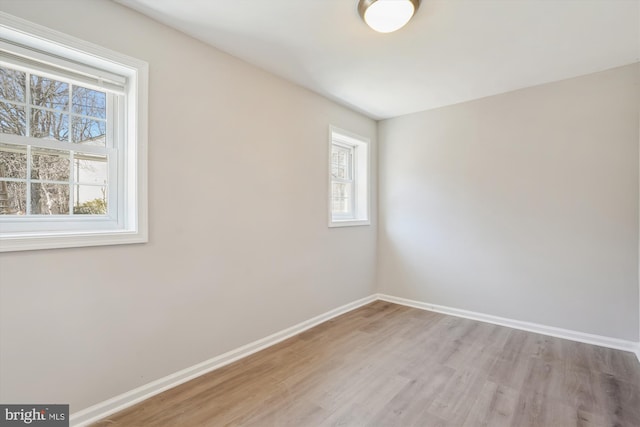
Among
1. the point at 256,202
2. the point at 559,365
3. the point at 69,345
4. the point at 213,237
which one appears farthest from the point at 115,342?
the point at 559,365

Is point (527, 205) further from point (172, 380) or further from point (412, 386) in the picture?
point (172, 380)

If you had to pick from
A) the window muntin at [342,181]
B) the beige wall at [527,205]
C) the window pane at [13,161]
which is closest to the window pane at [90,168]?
the window pane at [13,161]

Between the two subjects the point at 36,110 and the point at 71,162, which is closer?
the point at 36,110

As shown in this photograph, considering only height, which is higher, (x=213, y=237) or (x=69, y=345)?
(x=213, y=237)

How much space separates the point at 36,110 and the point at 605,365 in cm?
444

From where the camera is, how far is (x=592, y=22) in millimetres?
1982

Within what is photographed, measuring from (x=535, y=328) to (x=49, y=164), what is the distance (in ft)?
14.3

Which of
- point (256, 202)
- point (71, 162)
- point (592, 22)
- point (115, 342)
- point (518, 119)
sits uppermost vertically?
point (592, 22)

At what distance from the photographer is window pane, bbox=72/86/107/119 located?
1.79 metres

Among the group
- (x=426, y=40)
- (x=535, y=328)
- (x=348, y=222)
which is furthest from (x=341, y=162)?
(x=535, y=328)

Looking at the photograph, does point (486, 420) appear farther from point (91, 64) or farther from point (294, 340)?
point (91, 64)

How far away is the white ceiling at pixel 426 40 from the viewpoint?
1867mm

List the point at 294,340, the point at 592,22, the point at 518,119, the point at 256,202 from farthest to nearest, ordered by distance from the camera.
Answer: the point at 518,119 → the point at 294,340 → the point at 256,202 → the point at 592,22

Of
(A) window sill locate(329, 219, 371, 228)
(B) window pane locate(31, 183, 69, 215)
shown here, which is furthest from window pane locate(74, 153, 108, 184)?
(A) window sill locate(329, 219, 371, 228)
